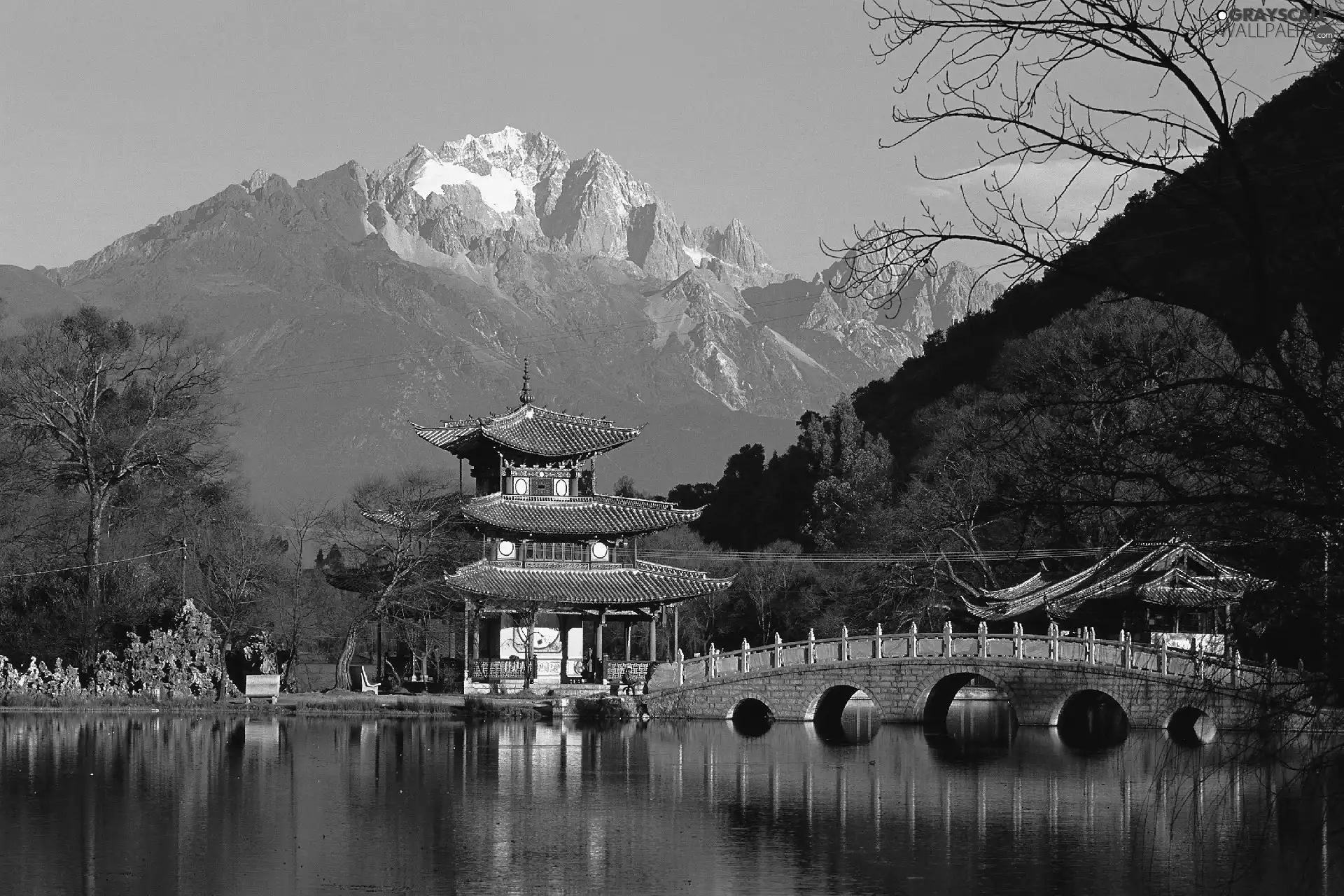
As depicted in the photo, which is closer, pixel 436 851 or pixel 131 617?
pixel 436 851

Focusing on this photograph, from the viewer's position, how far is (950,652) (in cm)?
4484

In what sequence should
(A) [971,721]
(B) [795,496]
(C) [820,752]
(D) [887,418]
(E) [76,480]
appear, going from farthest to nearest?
(D) [887,418] → (B) [795,496] → (E) [76,480] → (A) [971,721] → (C) [820,752]

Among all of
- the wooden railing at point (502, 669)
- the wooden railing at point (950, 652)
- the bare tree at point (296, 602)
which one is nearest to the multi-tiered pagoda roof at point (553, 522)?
the wooden railing at point (502, 669)

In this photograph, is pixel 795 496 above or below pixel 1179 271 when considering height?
below

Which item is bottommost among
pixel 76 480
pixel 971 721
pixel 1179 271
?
pixel 971 721

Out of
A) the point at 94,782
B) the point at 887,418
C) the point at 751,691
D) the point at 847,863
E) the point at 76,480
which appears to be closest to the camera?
the point at 847,863

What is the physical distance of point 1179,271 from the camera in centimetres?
7025

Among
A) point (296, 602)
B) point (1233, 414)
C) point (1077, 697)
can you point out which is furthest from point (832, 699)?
point (1233, 414)

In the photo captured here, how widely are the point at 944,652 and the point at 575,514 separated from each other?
16.8 m

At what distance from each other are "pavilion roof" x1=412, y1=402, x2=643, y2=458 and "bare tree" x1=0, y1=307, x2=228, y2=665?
30.4 feet

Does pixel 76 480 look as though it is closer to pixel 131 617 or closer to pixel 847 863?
pixel 131 617

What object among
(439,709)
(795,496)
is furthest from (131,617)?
(795,496)

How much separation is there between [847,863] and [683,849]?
2742mm

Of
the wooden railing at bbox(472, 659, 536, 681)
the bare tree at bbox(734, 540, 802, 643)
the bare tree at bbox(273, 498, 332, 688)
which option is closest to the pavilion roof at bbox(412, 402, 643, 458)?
the bare tree at bbox(273, 498, 332, 688)
